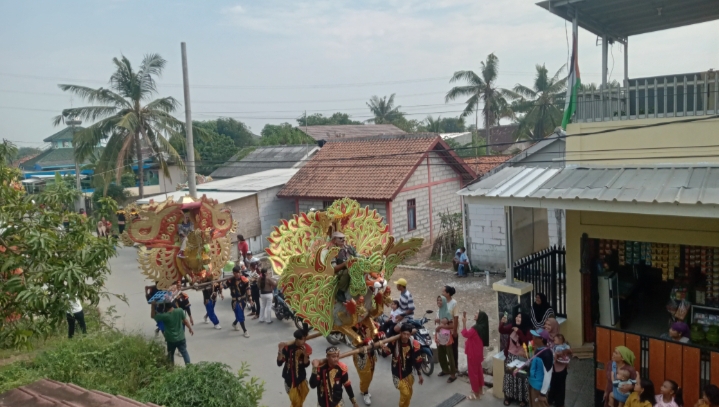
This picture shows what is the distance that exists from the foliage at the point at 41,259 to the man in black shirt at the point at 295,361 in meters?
2.44

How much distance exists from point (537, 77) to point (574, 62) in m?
27.1

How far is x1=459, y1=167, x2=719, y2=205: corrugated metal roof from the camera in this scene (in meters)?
6.32

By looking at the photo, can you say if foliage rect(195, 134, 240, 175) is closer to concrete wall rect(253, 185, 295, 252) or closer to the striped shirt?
concrete wall rect(253, 185, 295, 252)

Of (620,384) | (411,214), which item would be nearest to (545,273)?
(620,384)

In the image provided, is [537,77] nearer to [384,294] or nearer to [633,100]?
[633,100]

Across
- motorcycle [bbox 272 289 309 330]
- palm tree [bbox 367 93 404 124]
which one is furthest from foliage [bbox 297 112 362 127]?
motorcycle [bbox 272 289 309 330]

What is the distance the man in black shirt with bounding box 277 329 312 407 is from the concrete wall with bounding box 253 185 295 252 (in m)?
13.2

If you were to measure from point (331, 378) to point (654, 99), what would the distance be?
6.17 m

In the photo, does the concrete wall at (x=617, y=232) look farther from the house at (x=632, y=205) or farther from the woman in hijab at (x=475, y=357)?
the woman in hijab at (x=475, y=357)

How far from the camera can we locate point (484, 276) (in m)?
15.5

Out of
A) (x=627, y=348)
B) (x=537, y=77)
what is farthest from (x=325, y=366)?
(x=537, y=77)

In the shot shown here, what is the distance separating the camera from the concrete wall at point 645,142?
743 centimetres

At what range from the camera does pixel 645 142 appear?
314 inches

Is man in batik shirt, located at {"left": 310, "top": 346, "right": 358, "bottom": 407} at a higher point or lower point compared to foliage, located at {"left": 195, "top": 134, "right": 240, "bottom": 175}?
lower
